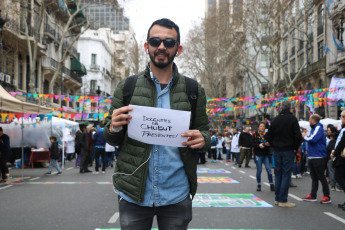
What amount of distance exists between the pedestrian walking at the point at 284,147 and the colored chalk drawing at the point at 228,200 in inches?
16.2

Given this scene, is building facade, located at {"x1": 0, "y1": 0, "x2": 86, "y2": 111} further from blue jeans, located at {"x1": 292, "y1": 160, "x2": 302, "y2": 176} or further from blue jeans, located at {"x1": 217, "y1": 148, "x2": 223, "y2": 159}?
blue jeans, located at {"x1": 292, "y1": 160, "x2": 302, "y2": 176}

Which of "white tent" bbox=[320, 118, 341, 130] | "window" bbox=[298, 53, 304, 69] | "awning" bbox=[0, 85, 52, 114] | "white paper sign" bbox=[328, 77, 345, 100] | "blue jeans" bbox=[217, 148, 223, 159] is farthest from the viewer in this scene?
"window" bbox=[298, 53, 304, 69]

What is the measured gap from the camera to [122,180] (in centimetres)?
254

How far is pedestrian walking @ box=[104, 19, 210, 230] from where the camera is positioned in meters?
2.46

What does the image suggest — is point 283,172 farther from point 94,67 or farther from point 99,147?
point 94,67

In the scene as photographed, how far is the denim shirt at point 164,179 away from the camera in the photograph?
246cm

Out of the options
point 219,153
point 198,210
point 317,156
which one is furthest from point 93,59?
point 198,210

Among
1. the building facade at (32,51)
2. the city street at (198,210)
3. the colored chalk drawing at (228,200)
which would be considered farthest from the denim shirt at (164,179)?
the building facade at (32,51)

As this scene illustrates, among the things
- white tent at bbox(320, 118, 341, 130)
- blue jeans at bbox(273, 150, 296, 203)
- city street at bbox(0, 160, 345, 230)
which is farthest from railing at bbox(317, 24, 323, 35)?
blue jeans at bbox(273, 150, 296, 203)

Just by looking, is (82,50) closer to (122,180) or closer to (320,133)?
(320,133)

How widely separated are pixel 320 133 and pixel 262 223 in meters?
3.09

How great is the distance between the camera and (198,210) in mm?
6953

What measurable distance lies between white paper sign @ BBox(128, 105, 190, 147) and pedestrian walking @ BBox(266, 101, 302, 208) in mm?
5495

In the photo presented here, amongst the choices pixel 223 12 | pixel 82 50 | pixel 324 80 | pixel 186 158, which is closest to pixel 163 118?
pixel 186 158
